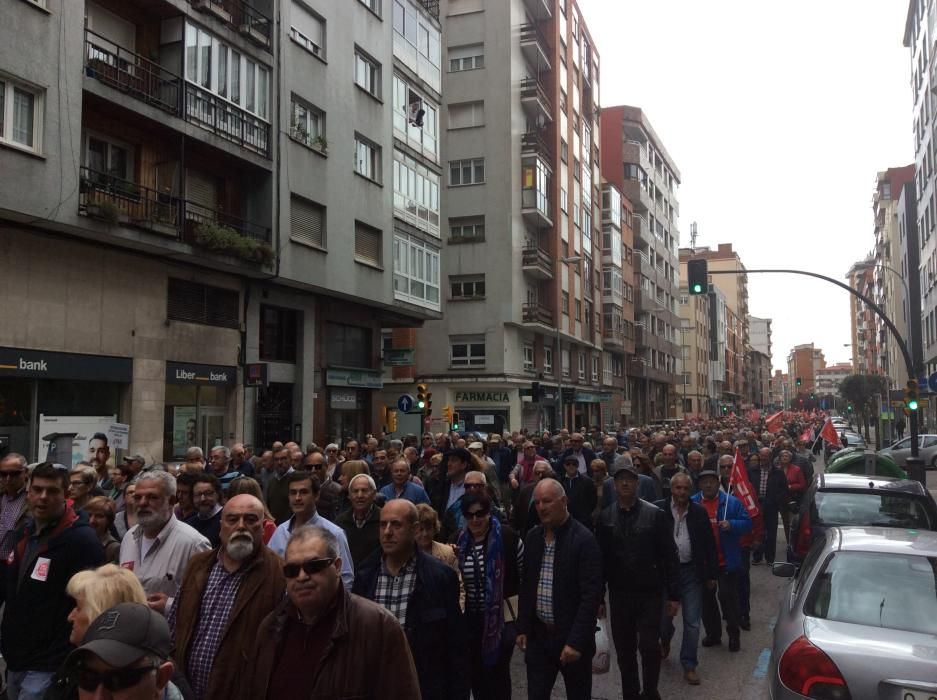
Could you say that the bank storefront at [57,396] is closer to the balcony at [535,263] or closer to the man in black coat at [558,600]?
the man in black coat at [558,600]

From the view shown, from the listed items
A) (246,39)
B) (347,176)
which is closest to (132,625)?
(246,39)

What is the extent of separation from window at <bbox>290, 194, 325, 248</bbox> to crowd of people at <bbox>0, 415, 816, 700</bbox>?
15.6m

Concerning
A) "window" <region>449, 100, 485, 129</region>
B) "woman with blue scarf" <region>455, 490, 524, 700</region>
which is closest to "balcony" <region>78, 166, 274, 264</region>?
"woman with blue scarf" <region>455, 490, 524, 700</region>

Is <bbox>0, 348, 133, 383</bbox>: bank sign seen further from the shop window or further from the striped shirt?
the striped shirt

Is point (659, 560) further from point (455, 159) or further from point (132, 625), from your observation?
point (455, 159)

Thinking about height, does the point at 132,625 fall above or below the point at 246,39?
below

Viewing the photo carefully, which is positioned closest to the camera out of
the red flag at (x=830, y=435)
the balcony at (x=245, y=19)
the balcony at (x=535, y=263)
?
the balcony at (x=245, y=19)

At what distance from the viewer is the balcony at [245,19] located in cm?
1948

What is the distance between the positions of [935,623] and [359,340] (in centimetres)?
2380

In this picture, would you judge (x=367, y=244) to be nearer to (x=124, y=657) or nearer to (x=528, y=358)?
(x=528, y=358)

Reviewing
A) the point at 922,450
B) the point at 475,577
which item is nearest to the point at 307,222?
the point at 475,577

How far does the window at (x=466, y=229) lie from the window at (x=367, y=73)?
12956 millimetres

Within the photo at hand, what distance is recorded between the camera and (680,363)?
89375 millimetres

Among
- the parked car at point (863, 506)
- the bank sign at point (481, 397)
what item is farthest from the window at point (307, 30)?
the parked car at point (863, 506)
